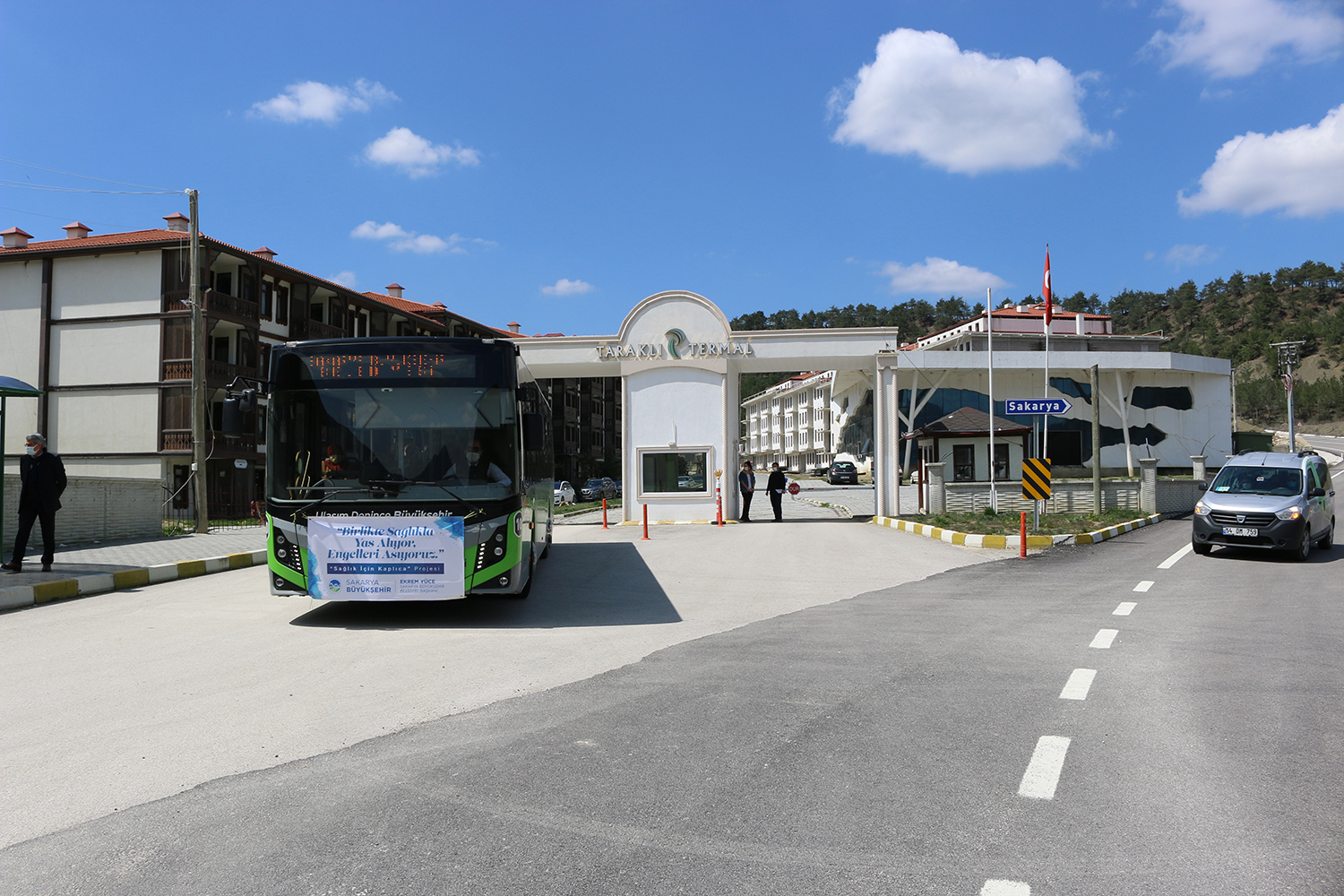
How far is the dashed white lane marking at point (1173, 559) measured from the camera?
1435cm

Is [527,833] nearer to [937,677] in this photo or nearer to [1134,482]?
[937,677]

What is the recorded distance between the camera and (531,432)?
974 centimetres

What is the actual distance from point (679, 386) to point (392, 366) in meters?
19.1

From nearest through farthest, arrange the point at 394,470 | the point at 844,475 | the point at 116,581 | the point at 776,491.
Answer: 1. the point at 394,470
2. the point at 116,581
3. the point at 776,491
4. the point at 844,475

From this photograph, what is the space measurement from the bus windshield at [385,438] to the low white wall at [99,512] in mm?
10847

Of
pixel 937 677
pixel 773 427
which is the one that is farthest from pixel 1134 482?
pixel 773 427

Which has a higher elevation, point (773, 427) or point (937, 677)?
point (773, 427)

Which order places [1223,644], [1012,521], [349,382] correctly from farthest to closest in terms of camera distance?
[1012,521] < [349,382] < [1223,644]

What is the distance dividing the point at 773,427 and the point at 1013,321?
185ft

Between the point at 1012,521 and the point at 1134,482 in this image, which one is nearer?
the point at 1012,521

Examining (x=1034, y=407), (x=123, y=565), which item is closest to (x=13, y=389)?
(x=123, y=565)

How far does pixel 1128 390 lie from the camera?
51.8 metres

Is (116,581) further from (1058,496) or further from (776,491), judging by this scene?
(1058,496)

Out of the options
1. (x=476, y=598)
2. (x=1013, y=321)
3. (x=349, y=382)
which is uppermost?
(x=1013, y=321)
